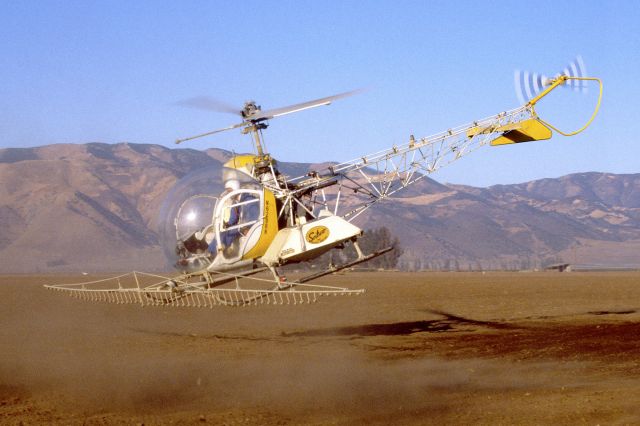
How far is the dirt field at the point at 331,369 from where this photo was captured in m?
12.8

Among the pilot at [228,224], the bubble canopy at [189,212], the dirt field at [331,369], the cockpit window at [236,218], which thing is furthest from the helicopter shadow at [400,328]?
the bubble canopy at [189,212]

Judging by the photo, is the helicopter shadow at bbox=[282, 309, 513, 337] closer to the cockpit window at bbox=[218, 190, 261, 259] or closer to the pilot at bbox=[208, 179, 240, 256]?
the cockpit window at bbox=[218, 190, 261, 259]

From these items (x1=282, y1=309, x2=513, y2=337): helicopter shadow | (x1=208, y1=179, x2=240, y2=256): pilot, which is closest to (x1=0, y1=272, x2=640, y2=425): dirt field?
(x1=282, y1=309, x2=513, y2=337): helicopter shadow

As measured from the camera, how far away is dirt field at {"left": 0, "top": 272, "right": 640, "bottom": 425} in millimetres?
12789

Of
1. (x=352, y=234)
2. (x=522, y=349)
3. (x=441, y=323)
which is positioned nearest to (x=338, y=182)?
(x=352, y=234)

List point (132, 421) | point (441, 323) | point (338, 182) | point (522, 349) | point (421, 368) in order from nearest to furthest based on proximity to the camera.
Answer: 1. point (132, 421)
2. point (421, 368)
3. point (522, 349)
4. point (338, 182)
5. point (441, 323)

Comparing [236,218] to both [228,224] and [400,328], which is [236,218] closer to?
[228,224]

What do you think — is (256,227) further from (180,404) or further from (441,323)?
(441,323)

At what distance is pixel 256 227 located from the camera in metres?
20.6

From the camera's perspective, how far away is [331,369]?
17375mm

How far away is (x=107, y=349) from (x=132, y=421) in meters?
9.85

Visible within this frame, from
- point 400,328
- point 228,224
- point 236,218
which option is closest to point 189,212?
point 228,224

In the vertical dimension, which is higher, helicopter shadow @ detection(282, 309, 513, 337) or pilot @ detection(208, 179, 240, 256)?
pilot @ detection(208, 179, 240, 256)

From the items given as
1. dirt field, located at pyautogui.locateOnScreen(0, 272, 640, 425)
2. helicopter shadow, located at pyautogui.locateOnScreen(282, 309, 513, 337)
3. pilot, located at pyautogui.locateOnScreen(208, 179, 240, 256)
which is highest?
pilot, located at pyautogui.locateOnScreen(208, 179, 240, 256)
